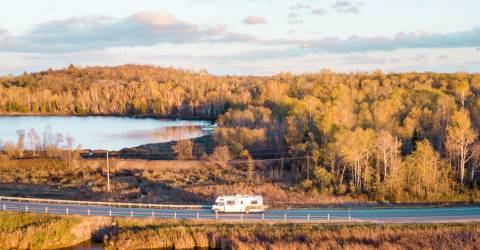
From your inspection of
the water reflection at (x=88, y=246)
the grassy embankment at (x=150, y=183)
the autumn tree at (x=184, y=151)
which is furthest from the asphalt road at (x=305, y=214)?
the autumn tree at (x=184, y=151)

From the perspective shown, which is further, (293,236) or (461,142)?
(461,142)

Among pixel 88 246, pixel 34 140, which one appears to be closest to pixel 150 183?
pixel 88 246

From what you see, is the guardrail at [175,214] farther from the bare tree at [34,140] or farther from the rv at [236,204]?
the bare tree at [34,140]

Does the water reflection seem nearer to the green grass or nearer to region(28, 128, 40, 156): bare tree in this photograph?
the green grass

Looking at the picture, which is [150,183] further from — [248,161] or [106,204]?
[248,161]

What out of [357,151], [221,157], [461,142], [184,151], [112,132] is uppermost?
[461,142]

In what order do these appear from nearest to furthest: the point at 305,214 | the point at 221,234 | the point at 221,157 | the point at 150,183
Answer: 1. the point at 221,234
2. the point at 305,214
3. the point at 150,183
4. the point at 221,157

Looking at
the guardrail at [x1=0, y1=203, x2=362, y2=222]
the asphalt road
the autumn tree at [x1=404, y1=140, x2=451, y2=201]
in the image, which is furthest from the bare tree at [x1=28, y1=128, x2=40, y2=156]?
the autumn tree at [x1=404, y1=140, x2=451, y2=201]
